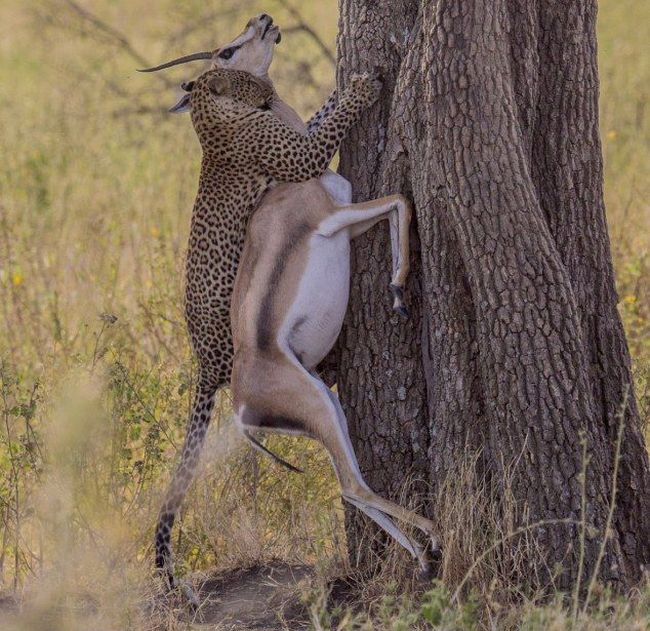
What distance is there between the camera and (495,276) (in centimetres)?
415

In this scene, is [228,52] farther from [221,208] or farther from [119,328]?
[119,328]

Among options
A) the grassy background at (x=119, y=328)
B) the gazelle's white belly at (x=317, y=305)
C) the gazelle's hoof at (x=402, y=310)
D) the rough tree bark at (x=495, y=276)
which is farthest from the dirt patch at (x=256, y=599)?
the gazelle's hoof at (x=402, y=310)

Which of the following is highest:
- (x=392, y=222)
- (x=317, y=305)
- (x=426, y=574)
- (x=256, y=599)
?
(x=392, y=222)

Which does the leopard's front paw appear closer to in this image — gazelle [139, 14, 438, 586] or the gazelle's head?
gazelle [139, 14, 438, 586]

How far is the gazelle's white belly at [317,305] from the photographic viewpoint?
4.50 meters

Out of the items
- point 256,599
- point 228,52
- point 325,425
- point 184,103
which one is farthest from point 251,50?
point 256,599

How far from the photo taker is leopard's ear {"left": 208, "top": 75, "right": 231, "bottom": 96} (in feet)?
16.5

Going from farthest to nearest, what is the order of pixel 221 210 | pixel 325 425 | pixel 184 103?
1. pixel 184 103
2. pixel 221 210
3. pixel 325 425

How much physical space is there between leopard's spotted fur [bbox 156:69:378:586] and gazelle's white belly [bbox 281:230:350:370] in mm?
393

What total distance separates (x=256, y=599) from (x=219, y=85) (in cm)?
212

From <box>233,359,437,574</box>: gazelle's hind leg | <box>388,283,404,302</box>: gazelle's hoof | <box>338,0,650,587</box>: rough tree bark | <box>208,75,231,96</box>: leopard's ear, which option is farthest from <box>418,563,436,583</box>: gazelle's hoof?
<box>208,75,231,96</box>: leopard's ear

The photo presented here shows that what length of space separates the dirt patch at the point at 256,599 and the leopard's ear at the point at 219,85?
6.54 ft

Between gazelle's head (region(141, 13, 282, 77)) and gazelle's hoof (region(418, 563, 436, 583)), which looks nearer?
gazelle's hoof (region(418, 563, 436, 583))

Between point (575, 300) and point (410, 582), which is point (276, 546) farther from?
point (575, 300)
